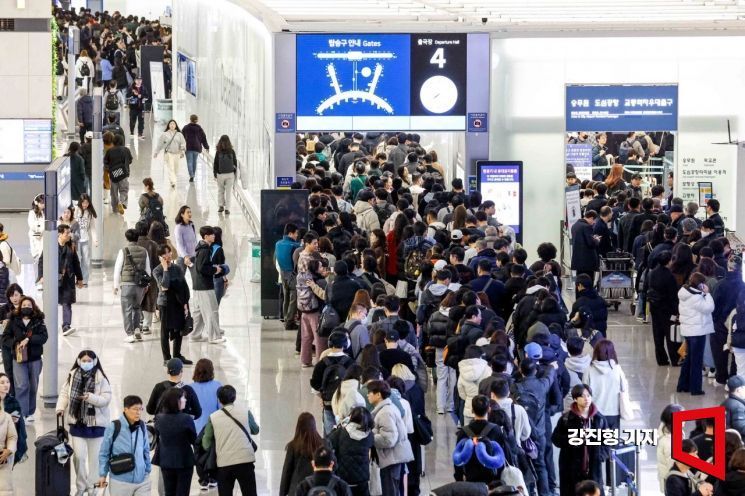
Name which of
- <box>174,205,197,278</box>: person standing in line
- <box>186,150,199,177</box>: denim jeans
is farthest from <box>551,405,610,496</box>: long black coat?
<box>186,150,199,177</box>: denim jeans

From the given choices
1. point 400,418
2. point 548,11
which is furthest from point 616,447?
point 548,11

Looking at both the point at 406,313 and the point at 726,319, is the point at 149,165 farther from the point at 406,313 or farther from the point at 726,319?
the point at 726,319

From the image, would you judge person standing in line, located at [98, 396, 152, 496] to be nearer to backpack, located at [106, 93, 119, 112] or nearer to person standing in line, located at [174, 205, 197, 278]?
person standing in line, located at [174, 205, 197, 278]

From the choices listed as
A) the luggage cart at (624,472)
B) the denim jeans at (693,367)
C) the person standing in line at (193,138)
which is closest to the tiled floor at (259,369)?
the denim jeans at (693,367)

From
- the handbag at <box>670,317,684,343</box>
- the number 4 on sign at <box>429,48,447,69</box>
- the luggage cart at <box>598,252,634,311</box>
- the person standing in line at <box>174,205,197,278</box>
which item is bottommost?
the handbag at <box>670,317,684,343</box>

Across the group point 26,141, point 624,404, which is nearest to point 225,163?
point 26,141

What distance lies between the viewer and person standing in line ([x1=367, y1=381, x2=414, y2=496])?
11.0 meters

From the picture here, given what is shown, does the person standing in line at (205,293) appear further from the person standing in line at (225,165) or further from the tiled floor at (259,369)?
the person standing in line at (225,165)

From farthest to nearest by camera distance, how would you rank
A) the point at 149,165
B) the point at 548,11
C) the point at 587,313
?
the point at 149,165
the point at 548,11
the point at 587,313

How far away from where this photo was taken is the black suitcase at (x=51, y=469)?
37.7 ft

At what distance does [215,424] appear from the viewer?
1101cm

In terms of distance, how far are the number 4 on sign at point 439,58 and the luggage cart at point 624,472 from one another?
10.2m

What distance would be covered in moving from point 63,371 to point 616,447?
22.7 feet

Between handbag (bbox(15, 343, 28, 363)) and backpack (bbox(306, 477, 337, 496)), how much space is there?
5.09 m
